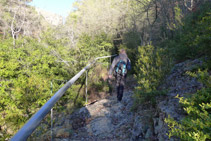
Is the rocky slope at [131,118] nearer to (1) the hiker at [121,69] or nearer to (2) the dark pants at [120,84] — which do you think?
(2) the dark pants at [120,84]

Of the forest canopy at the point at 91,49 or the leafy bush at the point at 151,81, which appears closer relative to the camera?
the leafy bush at the point at 151,81

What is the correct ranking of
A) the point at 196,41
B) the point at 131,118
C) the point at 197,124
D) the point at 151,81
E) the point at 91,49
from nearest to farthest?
the point at 197,124, the point at 196,41, the point at 151,81, the point at 131,118, the point at 91,49

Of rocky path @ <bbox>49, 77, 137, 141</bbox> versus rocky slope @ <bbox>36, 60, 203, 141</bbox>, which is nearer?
rocky slope @ <bbox>36, 60, 203, 141</bbox>

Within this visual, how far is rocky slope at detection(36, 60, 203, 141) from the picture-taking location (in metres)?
2.91

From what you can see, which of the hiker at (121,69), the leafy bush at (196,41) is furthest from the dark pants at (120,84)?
the leafy bush at (196,41)

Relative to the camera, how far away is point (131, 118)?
13.8 feet

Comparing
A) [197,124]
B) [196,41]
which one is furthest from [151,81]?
[197,124]

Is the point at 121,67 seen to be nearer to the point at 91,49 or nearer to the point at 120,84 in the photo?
the point at 120,84

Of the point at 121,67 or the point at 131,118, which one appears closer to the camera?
the point at 131,118

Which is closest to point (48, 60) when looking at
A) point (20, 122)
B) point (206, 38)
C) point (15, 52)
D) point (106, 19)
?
point (15, 52)

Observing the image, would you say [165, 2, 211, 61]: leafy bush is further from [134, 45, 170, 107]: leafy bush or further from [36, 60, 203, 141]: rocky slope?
[134, 45, 170, 107]: leafy bush

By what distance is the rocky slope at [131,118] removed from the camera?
2.91 metres

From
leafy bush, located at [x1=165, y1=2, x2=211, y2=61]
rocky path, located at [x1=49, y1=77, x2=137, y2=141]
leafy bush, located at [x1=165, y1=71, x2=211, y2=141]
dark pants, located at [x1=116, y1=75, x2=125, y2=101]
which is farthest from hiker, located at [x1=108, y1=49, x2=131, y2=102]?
leafy bush, located at [x1=165, y1=71, x2=211, y2=141]

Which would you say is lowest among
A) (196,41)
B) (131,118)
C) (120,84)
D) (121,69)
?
(131,118)
